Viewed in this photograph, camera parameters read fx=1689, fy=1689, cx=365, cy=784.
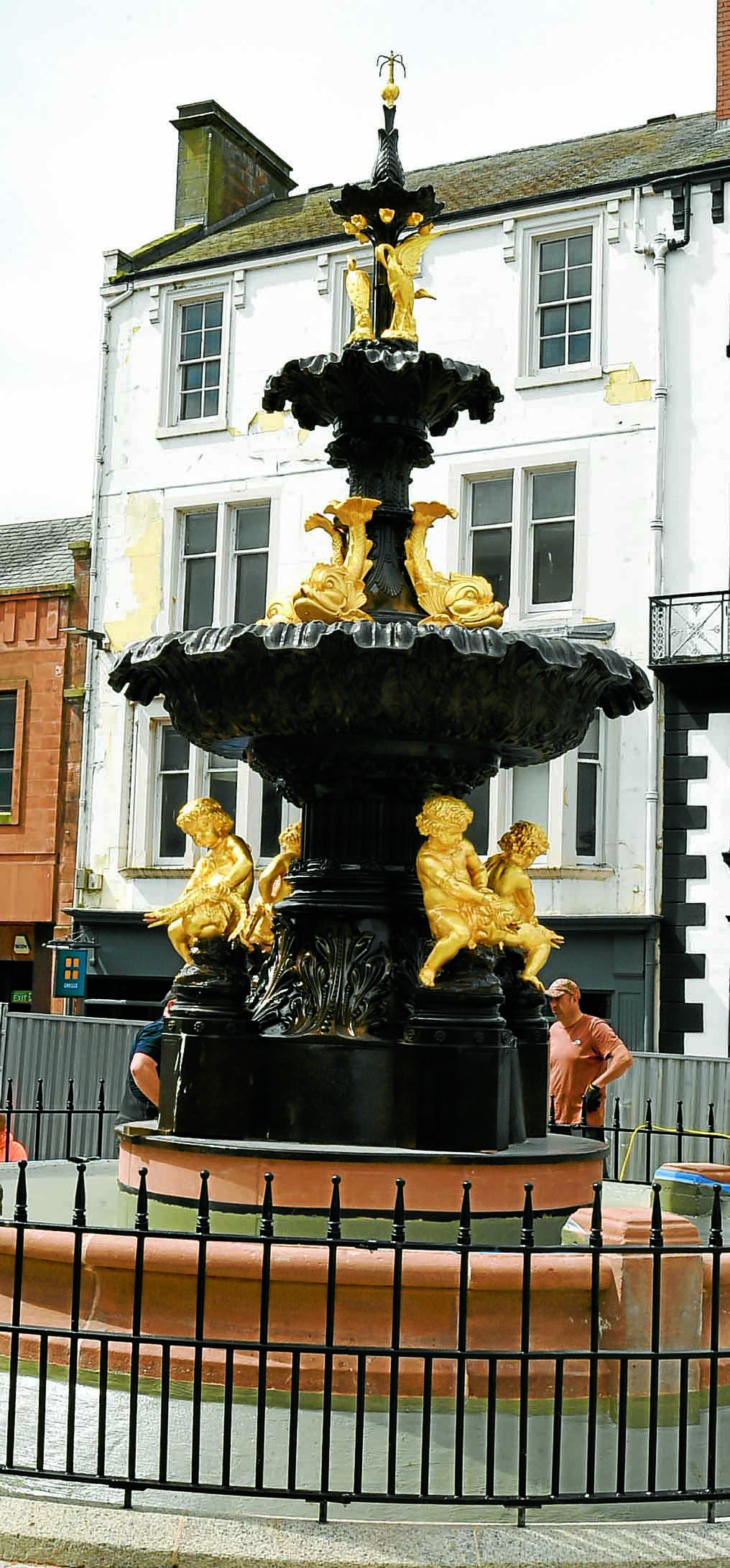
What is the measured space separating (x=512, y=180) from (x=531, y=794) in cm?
944

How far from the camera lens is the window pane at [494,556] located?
78.1 feet

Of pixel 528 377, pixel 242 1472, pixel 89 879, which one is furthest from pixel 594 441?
pixel 242 1472

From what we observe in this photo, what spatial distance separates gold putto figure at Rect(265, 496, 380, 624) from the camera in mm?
8625

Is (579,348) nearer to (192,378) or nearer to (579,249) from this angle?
(579,249)

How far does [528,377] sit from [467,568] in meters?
2.82

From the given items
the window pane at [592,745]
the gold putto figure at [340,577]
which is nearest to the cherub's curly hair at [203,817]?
the gold putto figure at [340,577]

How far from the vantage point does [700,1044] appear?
840 inches

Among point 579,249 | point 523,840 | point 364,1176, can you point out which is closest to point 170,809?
point 579,249

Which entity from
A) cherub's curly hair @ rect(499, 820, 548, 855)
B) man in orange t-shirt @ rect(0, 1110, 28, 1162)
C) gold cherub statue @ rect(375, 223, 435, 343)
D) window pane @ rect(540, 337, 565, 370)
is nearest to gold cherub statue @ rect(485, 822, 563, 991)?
cherub's curly hair @ rect(499, 820, 548, 855)

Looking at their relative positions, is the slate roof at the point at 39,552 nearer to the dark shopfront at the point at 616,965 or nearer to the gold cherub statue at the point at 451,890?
the dark shopfront at the point at 616,965

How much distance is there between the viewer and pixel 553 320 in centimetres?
2386

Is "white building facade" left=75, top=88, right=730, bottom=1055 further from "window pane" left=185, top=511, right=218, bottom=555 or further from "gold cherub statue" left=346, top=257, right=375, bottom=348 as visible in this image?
"gold cherub statue" left=346, top=257, right=375, bottom=348

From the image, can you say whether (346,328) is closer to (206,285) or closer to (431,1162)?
(206,285)

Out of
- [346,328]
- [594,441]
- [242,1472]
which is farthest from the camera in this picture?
[346,328]
